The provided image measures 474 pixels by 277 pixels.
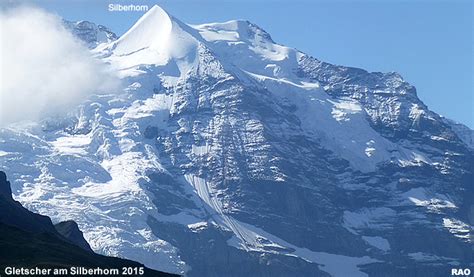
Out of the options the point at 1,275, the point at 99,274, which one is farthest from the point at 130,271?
the point at 1,275

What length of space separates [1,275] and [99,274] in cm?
1681

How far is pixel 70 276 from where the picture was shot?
192 metres

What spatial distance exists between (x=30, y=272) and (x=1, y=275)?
462cm

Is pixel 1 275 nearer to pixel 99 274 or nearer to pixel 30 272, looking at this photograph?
pixel 30 272

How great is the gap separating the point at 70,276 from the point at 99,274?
623cm

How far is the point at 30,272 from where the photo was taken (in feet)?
621

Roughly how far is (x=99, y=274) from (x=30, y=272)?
12239 mm

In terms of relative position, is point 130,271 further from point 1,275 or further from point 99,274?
point 1,275

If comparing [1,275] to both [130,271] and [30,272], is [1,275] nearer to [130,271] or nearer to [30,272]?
[30,272]

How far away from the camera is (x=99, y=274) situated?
19688cm

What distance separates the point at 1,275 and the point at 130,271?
19379 millimetres

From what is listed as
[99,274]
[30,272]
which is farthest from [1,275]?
[99,274]
